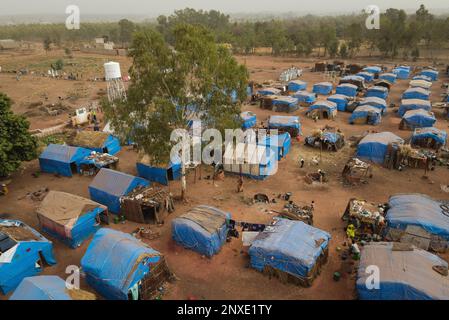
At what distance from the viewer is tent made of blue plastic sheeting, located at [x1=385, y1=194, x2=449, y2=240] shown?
15.6 meters

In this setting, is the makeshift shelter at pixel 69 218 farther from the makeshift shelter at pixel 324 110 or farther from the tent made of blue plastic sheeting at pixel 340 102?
the tent made of blue plastic sheeting at pixel 340 102

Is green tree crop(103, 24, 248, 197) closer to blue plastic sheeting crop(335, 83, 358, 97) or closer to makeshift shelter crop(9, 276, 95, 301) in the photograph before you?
makeshift shelter crop(9, 276, 95, 301)

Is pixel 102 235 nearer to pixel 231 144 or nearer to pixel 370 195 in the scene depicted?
pixel 231 144

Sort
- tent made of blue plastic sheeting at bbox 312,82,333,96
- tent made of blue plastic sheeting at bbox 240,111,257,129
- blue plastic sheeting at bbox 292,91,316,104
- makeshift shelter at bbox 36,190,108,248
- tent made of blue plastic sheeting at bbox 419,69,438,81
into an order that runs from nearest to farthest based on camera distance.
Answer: makeshift shelter at bbox 36,190,108,248 < tent made of blue plastic sheeting at bbox 240,111,257,129 < blue plastic sheeting at bbox 292,91,316,104 < tent made of blue plastic sheeting at bbox 312,82,333,96 < tent made of blue plastic sheeting at bbox 419,69,438,81

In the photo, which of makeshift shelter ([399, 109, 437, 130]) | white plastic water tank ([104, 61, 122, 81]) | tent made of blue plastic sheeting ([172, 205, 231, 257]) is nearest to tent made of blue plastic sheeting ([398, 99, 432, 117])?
makeshift shelter ([399, 109, 437, 130])

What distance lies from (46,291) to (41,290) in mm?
188

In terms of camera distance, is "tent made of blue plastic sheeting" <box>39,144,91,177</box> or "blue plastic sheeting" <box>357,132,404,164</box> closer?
"tent made of blue plastic sheeting" <box>39,144,91,177</box>

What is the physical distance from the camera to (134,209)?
19.0 meters

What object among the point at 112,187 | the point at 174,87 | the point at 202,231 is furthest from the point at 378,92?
the point at 112,187

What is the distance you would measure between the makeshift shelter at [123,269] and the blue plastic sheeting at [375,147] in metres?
18.6

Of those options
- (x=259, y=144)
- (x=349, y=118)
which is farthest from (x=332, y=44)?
(x=259, y=144)

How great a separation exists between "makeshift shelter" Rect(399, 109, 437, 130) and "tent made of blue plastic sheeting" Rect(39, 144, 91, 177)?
97.1ft

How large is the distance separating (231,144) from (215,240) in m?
9.96

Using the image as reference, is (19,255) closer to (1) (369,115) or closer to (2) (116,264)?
(2) (116,264)
